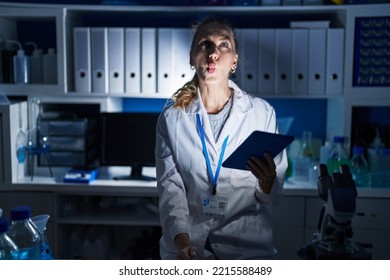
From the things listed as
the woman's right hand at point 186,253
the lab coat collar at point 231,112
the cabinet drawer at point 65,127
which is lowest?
the woman's right hand at point 186,253

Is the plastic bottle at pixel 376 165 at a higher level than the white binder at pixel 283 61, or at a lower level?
lower

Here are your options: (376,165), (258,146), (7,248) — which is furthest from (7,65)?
(376,165)

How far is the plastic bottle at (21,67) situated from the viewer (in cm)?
221

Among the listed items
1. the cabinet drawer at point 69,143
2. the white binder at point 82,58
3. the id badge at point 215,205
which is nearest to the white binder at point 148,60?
the white binder at point 82,58

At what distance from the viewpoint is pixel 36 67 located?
7.50 feet

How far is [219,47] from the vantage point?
1370 millimetres

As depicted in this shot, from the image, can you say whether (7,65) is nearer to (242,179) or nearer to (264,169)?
(242,179)

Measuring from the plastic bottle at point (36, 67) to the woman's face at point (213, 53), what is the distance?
1.13 m

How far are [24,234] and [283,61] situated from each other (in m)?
1.37

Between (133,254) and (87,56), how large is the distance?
0.88m

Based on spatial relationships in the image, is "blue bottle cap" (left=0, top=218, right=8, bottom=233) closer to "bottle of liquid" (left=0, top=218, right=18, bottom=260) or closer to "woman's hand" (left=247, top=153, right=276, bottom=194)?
"bottle of liquid" (left=0, top=218, right=18, bottom=260)

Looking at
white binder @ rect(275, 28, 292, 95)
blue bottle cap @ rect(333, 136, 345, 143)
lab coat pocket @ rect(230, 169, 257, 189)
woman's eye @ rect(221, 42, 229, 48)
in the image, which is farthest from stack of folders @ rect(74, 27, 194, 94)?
lab coat pocket @ rect(230, 169, 257, 189)

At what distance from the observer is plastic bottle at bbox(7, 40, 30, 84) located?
221 centimetres

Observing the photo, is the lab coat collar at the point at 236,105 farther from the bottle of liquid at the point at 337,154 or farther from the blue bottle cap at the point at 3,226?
the bottle of liquid at the point at 337,154
